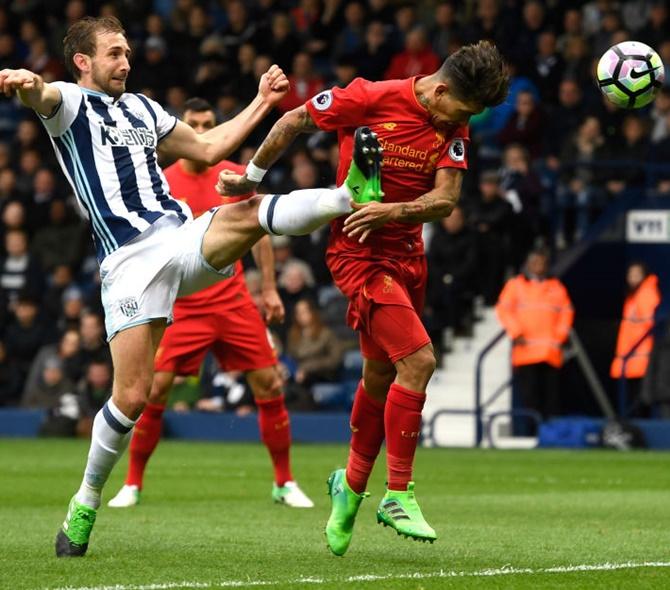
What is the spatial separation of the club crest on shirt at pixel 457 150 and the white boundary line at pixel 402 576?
1.97 m

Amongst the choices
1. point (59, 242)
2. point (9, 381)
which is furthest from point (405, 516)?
point (59, 242)

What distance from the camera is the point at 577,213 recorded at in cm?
2028

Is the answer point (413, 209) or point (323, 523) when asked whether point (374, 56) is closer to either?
point (323, 523)

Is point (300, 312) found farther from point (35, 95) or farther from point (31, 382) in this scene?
Result: point (35, 95)

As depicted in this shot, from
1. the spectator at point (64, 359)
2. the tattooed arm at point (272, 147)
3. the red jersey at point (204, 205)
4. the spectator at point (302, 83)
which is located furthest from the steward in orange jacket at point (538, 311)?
the tattooed arm at point (272, 147)

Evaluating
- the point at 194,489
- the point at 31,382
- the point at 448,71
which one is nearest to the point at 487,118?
the point at 31,382

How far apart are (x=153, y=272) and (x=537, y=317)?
35.7ft

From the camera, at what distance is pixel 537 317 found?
18.3 meters

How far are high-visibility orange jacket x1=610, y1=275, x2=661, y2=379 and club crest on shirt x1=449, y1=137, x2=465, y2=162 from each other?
1031cm

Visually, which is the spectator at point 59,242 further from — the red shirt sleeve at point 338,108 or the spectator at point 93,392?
the red shirt sleeve at point 338,108

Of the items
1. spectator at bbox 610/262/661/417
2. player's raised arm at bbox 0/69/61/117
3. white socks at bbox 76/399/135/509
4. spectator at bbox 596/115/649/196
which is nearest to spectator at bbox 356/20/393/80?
spectator at bbox 596/115/649/196

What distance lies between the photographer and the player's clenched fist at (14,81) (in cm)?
743

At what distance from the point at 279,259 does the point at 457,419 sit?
2.91m

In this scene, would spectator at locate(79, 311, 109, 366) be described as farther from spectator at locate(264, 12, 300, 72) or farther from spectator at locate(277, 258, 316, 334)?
spectator at locate(264, 12, 300, 72)
